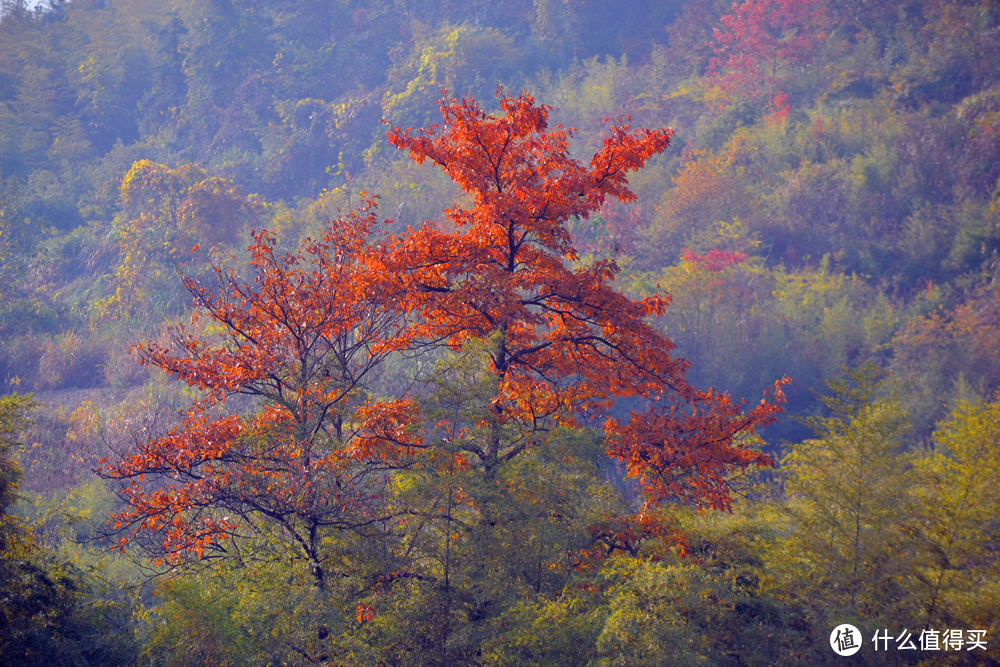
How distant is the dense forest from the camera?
7699 mm

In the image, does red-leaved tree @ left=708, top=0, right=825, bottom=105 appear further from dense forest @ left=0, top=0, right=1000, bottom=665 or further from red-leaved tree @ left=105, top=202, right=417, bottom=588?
red-leaved tree @ left=105, top=202, right=417, bottom=588

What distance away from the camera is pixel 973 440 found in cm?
950

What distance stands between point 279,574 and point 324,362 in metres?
2.84

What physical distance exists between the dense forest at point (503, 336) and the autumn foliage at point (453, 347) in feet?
0.18

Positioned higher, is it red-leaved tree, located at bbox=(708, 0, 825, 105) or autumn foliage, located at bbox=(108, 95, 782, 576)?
red-leaved tree, located at bbox=(708, 0, 825, 105)

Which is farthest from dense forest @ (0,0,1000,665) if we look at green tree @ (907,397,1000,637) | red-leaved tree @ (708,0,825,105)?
red-leaved tree @ (708,0,825,105)

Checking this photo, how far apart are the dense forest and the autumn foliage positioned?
0.05m

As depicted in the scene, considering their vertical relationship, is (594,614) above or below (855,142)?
below

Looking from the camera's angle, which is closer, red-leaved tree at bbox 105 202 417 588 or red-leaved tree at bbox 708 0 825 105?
red-leaved tree at bbox 105 202 417 588

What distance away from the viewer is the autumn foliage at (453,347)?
8039 millimetres

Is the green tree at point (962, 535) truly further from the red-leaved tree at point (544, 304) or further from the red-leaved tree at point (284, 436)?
the red-leaved tree at point (284, 436)

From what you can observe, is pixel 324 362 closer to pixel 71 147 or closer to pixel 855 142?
pixel 855 142

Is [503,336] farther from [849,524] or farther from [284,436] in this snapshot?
[849,524]

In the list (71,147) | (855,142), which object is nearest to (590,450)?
(855,142)
